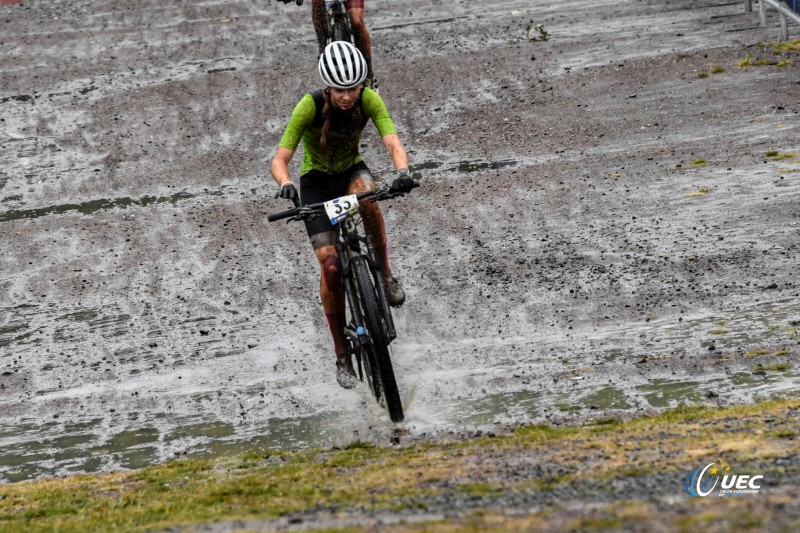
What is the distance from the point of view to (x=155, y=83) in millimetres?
16547

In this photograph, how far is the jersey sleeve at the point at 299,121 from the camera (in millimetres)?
7617

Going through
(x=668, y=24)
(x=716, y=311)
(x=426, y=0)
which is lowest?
(x=716, y=311)

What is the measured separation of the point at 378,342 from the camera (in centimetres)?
704

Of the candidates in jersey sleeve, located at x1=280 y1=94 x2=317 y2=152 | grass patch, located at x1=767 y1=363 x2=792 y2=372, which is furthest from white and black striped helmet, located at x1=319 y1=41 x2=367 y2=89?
grass patch, located at x1=767 y1=363 x2=792 y2=372

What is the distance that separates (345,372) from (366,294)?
92 centimetres

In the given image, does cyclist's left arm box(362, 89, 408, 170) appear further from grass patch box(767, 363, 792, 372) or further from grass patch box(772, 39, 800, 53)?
grass patch box(772, 39, 800, 53)

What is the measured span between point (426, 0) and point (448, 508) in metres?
16.0

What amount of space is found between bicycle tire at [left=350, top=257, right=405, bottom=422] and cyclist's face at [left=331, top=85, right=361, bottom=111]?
3.71 feet

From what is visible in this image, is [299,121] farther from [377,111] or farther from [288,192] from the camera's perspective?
[288,192]

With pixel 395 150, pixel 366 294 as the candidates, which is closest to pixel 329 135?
pixel 395 150

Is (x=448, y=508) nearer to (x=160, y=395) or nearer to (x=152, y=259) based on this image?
(x=160, y=395)

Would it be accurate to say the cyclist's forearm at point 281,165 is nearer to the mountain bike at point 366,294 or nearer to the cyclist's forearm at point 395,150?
the mountain bike at point 366,294

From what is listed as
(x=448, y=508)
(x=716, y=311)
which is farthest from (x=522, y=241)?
(x=448, y=508)

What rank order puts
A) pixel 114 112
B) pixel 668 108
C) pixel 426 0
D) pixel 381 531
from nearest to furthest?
pixel 381 531 → pixel 668 108 → pixel 114 112 → pixel 426 0
